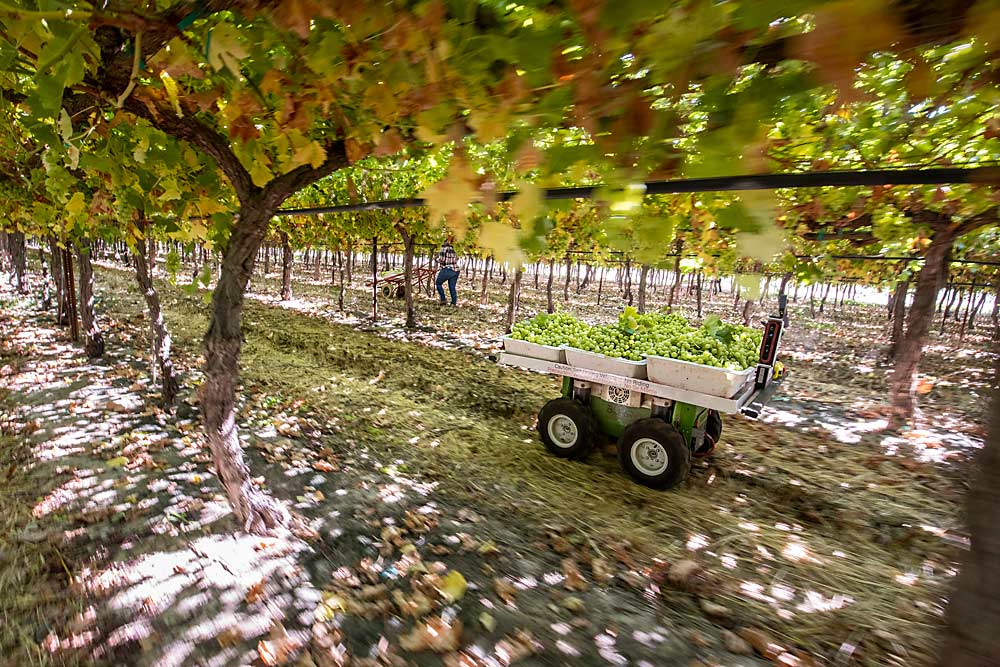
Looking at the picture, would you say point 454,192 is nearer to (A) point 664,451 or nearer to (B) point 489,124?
(B) point 489,124

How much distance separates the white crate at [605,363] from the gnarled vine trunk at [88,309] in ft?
25.9

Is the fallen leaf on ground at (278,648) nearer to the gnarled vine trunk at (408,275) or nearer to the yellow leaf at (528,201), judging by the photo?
the yellow leaf at (528,201)

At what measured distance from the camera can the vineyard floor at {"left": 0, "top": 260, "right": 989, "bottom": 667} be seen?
265 cm

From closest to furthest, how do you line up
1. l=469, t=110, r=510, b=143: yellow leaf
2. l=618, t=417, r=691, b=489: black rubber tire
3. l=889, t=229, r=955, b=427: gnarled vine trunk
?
l=469, t=110, r=510, b=143: yellow leaf → l=618, t=417, r=691, b=489: black rubber tire → l=889, t=229, r=955, b=427: gnarled vine trunk

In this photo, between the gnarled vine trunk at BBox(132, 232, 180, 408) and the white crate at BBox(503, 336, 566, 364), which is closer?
the white crate at BBox(503, 336, 566, 364)

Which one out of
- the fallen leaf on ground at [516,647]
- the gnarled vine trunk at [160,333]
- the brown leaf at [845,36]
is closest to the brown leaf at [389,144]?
the brown leaf at [845,36]

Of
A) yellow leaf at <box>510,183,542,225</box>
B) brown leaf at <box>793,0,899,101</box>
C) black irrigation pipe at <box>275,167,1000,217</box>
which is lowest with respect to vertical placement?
yellow leaf at <box>510,183,542,225</box>

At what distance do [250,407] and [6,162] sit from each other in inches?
178

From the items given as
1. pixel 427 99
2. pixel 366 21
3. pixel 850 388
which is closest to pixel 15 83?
pixel 366 21

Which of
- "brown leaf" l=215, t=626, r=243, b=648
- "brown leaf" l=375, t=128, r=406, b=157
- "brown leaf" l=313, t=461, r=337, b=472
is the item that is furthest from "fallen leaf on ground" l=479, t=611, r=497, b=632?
"brown leaf" l=375, t=128, r=406, b=157

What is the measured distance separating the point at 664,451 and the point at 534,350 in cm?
193

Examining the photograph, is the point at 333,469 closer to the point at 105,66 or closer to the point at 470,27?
the point at 105,66

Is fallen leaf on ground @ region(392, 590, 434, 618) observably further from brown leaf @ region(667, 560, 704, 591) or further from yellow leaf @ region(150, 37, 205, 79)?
yellow leaf @ region(150, 37, 205, 79)

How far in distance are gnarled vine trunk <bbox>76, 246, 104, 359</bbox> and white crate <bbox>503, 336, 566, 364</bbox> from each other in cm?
704
